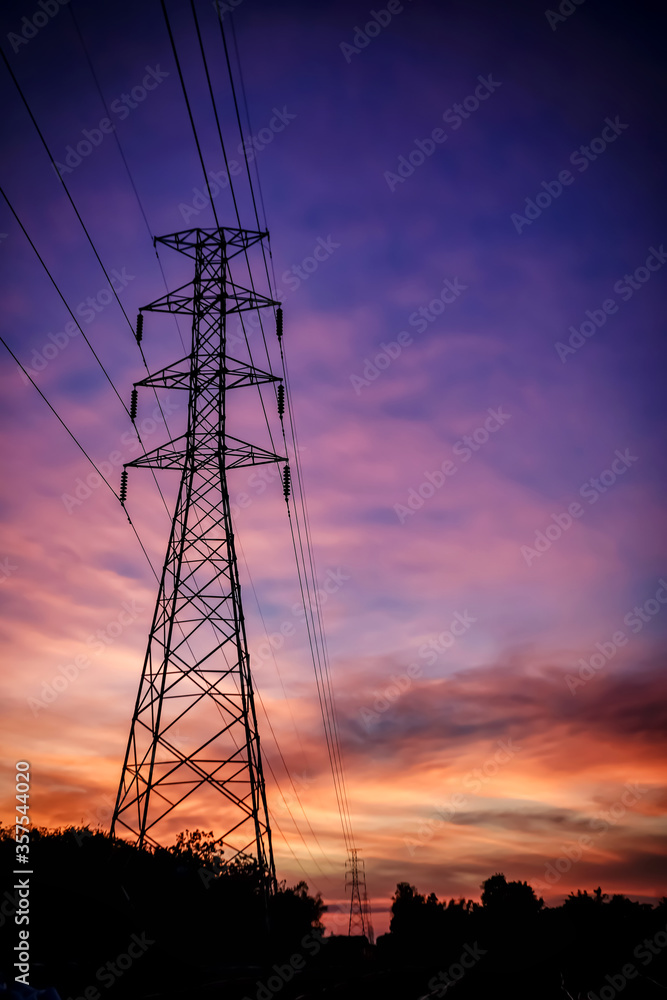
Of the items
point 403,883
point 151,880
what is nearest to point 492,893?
point 403,883

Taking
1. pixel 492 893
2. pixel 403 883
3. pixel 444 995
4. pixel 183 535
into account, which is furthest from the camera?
pixel 403 883

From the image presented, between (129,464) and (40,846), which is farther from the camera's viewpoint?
(40,846)

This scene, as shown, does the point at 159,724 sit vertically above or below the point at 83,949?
above

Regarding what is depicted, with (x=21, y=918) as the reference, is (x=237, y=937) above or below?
below

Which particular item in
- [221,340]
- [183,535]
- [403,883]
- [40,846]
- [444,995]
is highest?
[221,340]

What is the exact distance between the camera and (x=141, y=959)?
2209cm

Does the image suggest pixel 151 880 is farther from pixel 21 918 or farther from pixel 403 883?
pixel 403 883

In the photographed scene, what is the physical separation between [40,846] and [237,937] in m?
9.35

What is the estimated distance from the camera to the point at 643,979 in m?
32.9

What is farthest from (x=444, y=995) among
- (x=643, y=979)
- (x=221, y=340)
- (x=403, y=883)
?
(x=403, y=883)

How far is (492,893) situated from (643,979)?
404ft

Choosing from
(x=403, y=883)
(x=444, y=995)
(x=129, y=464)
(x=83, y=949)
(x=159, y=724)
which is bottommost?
(x=403, y=883)

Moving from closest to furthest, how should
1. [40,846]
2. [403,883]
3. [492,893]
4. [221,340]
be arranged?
[221,340] < [40,846] < [492,893] < [403,883]

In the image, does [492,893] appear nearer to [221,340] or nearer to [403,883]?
[403,883]
